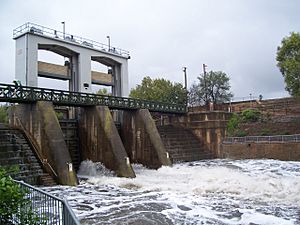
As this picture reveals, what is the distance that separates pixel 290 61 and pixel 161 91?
1933 cm

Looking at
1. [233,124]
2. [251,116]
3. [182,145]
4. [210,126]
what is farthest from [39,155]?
[251,116]

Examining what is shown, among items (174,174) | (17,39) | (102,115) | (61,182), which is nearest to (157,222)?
(61,182)

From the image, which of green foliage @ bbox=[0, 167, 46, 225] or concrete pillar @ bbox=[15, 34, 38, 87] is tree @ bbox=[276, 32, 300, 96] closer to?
concrete pillar @ bbox=[15, 34, 38, 87]

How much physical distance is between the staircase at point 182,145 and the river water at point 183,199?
8.54m

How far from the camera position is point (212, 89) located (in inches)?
1809

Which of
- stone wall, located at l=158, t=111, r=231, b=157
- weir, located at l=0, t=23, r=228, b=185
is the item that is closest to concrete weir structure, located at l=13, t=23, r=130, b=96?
weir, located at l=0, t=23, r=228, b=185

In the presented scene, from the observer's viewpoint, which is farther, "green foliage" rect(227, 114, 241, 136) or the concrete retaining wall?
A: "green foliage" rect(227, 114, 241, 136)

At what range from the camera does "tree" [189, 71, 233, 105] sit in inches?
1797

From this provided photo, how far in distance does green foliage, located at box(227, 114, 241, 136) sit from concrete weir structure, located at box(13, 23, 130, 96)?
1151 cm

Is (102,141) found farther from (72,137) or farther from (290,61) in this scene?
(290,61)

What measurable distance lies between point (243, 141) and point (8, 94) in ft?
67.2

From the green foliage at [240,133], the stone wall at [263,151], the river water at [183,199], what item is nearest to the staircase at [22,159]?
the river water at [183,199]

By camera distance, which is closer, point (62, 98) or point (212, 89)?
point (62, 98)

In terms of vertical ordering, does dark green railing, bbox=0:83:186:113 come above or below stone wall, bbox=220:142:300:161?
above
